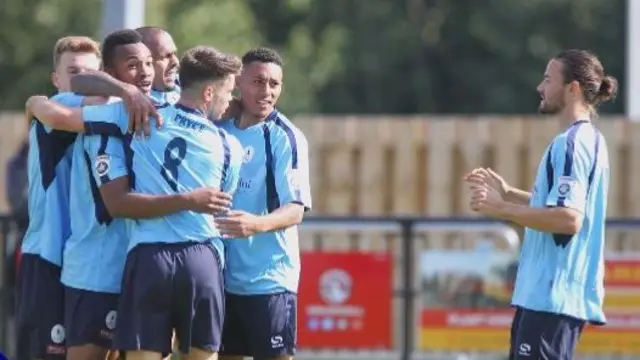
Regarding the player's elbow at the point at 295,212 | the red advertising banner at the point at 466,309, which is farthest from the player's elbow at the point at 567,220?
the red advertising banner at the point at 466,309

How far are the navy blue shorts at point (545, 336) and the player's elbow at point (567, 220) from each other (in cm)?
45

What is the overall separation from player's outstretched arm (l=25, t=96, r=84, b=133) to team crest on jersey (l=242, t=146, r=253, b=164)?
1.01 metres

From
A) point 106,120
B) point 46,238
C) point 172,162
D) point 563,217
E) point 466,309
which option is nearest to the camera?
point 172,162

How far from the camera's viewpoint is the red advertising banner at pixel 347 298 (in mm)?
15133

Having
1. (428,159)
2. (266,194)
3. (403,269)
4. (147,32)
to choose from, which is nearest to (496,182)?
(266,194)

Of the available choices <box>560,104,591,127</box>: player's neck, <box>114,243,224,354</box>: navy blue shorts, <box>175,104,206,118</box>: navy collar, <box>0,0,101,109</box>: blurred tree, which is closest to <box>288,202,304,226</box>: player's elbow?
<box>114,243,224,354</box>: navy blue shorts

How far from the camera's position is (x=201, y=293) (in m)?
8.59

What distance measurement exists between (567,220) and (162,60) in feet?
7.53

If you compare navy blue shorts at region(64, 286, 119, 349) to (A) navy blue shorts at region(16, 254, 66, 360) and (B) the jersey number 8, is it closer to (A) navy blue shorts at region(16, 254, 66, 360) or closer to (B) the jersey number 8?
(A) navy blue shorts at region(16, 254, 66, 360)

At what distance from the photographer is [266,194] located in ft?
31.1

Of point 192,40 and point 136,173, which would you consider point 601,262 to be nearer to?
point 136,173

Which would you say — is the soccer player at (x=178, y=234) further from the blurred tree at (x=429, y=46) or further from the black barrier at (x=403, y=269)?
the blurred tree at (x=429, y=46)

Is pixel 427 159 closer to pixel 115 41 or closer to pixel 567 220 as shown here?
pixel 567 220

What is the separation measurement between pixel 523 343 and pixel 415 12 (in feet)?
101
